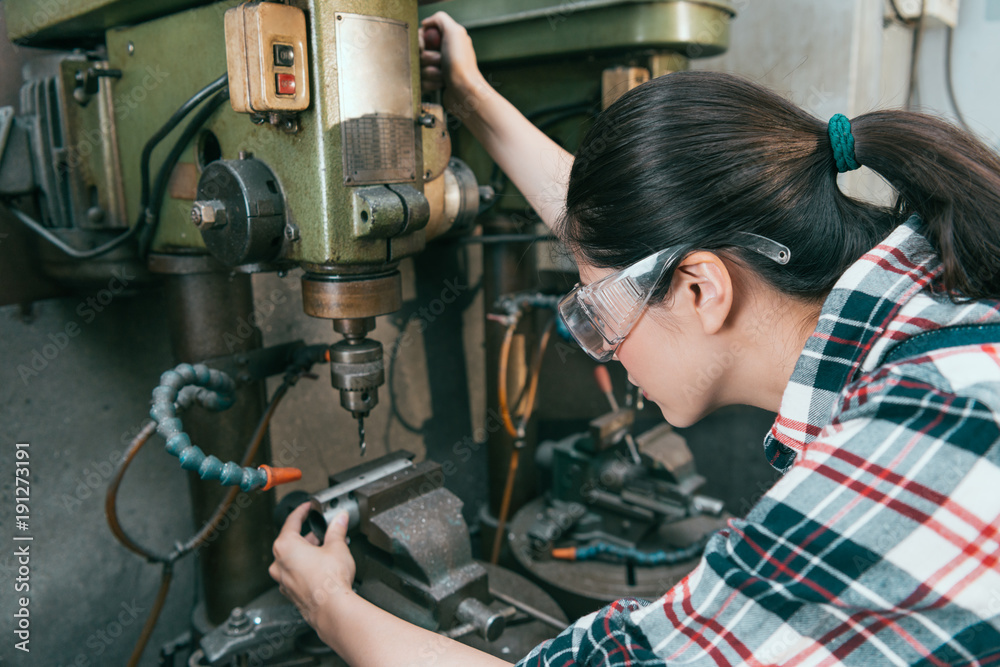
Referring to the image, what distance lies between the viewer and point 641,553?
161 centimetres

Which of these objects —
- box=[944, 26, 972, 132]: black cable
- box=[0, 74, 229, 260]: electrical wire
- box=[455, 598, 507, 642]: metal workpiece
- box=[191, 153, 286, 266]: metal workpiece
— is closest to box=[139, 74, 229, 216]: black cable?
box=[0, 74, 229, 260]: electrical wire

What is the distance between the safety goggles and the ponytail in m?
0.13

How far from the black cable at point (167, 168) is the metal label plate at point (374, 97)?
0.66 ft

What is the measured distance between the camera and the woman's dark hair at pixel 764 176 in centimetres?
70

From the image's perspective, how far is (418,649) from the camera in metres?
0.80

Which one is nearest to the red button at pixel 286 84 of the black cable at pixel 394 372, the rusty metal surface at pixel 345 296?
the rusty metal surface at pixel 345 296

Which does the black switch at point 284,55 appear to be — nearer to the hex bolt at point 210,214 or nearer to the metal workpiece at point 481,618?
the hex bolt at point 210,214

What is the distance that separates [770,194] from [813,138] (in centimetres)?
9

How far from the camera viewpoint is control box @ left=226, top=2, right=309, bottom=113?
83 cm

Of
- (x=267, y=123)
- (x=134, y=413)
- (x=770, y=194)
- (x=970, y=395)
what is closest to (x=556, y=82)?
(x=267, y=123)

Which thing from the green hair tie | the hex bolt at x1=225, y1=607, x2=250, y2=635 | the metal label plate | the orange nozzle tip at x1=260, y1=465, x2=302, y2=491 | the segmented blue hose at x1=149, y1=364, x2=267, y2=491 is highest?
the metal label plate

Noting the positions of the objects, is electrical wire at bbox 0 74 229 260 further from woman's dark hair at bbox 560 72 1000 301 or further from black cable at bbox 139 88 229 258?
woman's dark hair at bbox 560 72 1000 301

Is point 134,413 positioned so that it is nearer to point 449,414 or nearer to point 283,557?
point 283,557

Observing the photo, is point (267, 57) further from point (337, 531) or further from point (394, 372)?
point (394, 372)
